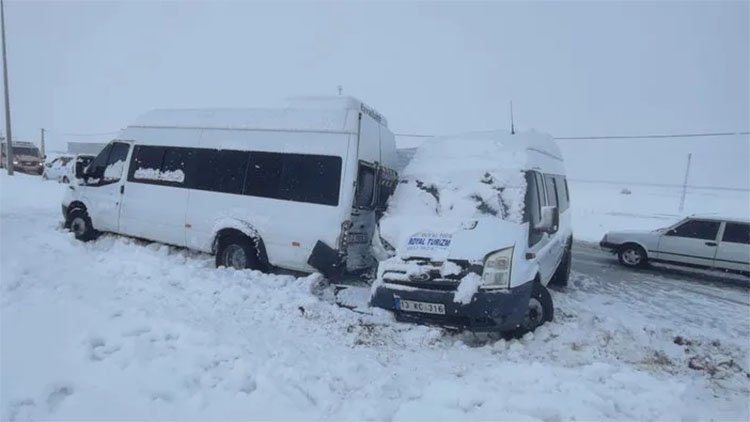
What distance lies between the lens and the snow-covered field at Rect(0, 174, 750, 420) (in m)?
3.50

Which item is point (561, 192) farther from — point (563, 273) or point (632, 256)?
point (632, 256)

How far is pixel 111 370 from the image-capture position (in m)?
3.67

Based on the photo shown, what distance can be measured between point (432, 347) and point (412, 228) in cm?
153

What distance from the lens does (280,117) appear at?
7.57 metres

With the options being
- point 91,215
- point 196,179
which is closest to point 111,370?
point 196,179

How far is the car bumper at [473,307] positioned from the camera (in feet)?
16.3

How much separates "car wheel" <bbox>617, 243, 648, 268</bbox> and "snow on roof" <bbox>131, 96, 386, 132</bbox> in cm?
862

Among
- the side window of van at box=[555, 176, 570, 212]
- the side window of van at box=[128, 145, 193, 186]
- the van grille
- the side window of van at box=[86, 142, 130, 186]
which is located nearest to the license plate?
the van grille

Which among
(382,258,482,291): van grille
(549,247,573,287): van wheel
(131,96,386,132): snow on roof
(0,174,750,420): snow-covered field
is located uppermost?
(131,96,386,132): snow on roof

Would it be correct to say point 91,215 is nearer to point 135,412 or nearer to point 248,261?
point 248,261

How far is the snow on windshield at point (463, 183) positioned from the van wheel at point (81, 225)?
666 centimetres

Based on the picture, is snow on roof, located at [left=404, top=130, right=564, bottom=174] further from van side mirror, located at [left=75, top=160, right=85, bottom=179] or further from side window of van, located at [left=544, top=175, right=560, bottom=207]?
van side mirror, located at [left=75, top=160, right=85, bottom=179]

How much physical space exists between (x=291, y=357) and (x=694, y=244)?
1181 cm

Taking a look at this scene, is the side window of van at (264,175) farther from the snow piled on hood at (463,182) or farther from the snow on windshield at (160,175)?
the snow piled on hood at (463,182)
